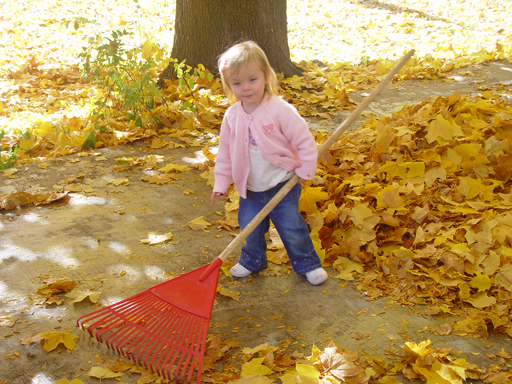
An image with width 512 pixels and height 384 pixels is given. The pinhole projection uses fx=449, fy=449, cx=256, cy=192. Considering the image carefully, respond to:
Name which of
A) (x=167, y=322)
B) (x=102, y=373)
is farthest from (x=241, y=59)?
(x=102, y=373)

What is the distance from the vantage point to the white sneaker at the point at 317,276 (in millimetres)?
2318

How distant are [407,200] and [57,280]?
78.0 inches

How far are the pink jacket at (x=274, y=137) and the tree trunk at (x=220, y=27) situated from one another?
2.74 meters

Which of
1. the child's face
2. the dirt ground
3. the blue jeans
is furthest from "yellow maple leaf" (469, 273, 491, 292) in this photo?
the child's face

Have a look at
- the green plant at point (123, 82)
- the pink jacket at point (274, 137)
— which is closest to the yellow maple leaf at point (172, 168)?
the green plant at point (123, 82)

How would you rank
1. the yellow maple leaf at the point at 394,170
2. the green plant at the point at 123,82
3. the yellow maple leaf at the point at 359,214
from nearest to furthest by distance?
the yellow maple leaf at the point at 359,214, the yellow maple leaf at the point at 394,170, the green plant at the point at 123,82

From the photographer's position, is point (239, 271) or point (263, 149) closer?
point (263, 149)

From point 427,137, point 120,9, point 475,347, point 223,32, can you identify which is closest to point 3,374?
point 475,347

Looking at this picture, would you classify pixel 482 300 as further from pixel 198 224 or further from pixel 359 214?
pixel 198 224

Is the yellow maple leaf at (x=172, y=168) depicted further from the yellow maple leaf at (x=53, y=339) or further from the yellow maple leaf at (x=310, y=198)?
the yellow maple leaf at (x=53, y=339)

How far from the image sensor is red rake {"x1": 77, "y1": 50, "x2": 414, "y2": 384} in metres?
1.79

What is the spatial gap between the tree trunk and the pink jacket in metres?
2.74

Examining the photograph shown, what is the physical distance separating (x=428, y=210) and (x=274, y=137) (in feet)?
3.49

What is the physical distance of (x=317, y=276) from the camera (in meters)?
2.32
